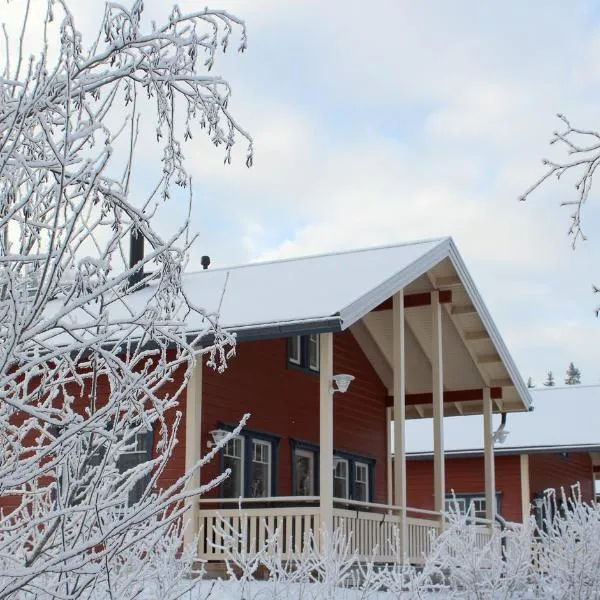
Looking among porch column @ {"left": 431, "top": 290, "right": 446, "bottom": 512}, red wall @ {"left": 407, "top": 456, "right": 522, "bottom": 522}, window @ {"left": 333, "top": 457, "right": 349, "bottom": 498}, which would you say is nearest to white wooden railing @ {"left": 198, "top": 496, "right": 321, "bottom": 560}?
porch column @ {"left": 431, "top": 290, "right": 446, "bottom": 512}

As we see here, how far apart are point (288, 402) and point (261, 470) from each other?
1.31 m

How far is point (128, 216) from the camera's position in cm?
400

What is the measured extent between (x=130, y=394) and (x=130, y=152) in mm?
856

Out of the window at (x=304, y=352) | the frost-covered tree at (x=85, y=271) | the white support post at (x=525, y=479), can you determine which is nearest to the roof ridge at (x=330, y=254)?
the window at (x=304, y=352)

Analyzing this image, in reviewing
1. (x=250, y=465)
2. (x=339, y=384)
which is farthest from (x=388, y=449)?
(x=339, y=384)

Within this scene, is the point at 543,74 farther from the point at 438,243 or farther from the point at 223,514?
the point at 438,243

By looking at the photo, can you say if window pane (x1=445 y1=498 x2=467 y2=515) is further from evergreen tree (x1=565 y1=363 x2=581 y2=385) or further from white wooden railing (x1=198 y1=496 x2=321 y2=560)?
A: evergreen tree (x1=565 y1=363 x2=581 y2=385)

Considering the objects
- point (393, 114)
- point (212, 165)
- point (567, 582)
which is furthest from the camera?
point (393, 114)

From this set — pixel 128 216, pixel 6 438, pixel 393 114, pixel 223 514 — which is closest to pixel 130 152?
pixel 128 216

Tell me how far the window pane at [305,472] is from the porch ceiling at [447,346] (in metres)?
2.18

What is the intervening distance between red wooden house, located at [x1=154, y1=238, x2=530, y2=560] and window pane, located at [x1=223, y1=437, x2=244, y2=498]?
0.02 metres

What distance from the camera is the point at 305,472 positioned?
18.0 m

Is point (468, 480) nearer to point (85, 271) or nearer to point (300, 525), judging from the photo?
point (300, 525)

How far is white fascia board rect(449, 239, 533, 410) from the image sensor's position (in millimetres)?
17297
